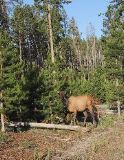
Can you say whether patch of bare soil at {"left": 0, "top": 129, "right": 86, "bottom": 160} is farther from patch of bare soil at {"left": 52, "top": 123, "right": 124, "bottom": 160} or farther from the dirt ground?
patch of bare soil at {"left": 52, "top": 123, "right": 124, "bottom": 160}

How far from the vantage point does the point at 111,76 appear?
123 feet

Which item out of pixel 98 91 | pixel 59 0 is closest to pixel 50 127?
pixel 59 0

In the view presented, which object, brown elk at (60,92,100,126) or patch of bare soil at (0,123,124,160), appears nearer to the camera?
patch of bare soil at (0,123,124,160)

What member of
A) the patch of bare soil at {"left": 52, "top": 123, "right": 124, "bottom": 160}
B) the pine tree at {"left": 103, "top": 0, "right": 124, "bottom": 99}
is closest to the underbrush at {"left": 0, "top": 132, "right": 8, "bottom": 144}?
the patch of bare soil at {"left": 52, "top": 123, "right": 124, "bottom": 160}

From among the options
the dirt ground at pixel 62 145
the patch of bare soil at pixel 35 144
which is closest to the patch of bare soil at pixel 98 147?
the dirt ground at pixel 62 145

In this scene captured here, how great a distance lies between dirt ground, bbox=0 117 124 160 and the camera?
19781 mm

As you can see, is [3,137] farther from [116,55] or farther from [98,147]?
[116,55]

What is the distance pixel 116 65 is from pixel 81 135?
11.9 metres

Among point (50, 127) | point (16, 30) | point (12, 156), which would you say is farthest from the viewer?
point (16, 30)

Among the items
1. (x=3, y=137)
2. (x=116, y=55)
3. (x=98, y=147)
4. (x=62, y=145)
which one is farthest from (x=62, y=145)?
(x=116, y=55)

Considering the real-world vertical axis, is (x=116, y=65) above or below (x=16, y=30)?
below

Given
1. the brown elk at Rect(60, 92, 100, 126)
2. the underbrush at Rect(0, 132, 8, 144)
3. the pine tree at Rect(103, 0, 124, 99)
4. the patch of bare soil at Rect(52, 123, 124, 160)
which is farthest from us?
the pine tree at Rect(103, 0, 124, 99)

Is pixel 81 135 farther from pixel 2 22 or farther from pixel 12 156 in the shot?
pixel 2 22

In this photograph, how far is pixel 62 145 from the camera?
74.9 ft
